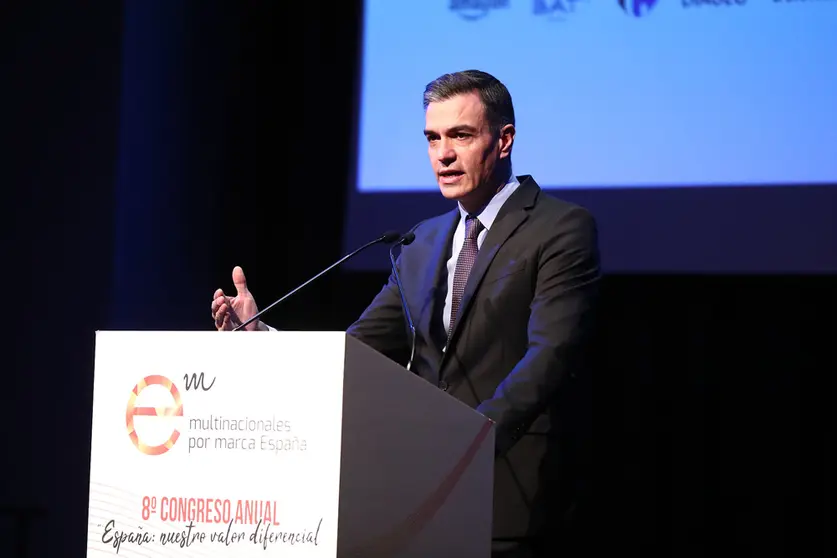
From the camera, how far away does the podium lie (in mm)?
1584

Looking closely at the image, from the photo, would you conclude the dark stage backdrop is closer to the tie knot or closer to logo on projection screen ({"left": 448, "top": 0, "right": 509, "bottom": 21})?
logo on projection screen ({"left": 448, "top": 0, "right": 509, "bottom": 21})

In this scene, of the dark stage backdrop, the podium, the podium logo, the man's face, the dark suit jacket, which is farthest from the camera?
the dark stage backdrop

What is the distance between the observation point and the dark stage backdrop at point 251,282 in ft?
13.4

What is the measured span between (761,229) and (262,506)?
2.82 metres

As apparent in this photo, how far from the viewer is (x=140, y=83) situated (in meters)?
4.62

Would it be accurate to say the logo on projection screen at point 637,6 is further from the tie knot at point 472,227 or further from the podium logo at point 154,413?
the podium logo at point 154,413

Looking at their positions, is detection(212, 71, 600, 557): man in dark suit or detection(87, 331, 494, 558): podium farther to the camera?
detection(212, 71, 600, 557): man in dark suit

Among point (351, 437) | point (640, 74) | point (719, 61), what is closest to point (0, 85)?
point (640, 74)

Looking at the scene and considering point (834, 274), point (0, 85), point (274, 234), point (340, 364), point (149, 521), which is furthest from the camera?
point (274, 234)

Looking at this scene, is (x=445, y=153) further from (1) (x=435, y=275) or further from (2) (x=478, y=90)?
(1) (x=435, y=275)

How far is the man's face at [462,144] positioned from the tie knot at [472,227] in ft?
0.21

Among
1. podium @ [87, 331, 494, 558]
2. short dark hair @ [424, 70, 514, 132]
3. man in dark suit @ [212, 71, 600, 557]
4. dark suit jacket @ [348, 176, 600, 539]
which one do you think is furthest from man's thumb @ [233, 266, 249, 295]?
short dark hair @ [424, 70, 514, 132]

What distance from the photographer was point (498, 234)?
8.46 feet

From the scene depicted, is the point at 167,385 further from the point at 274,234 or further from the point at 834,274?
the point at 274,234
